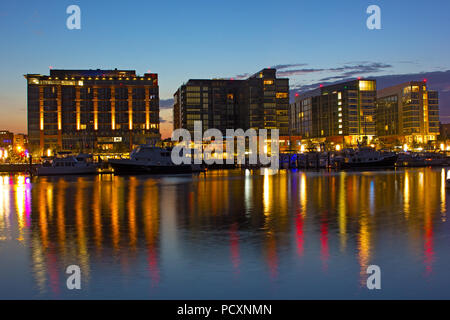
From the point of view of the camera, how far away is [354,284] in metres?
12.7

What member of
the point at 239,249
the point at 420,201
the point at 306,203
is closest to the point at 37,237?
the point at 239,249

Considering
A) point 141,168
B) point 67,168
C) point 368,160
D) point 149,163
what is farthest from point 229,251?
point 368,160

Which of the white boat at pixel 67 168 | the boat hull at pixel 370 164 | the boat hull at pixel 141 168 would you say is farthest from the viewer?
the boat hull at pixel 370 164

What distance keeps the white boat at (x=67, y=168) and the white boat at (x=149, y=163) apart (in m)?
6.32

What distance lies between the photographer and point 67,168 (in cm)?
8612

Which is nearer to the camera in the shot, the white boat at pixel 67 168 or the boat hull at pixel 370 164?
the white boat at pixel 67 168

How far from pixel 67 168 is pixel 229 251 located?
75008 millimetres

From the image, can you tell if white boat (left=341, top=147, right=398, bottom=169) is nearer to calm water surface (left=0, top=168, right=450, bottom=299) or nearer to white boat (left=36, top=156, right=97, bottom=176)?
white boat (left=36, top=156, right=97, bottom=176)

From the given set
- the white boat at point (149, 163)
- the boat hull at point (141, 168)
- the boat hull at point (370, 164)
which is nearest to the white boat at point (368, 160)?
the boat hull at point (370, 164)

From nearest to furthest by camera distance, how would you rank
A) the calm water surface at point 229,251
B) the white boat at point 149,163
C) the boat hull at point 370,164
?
the calm water surface at point 229,251 → the white boat at point 149,163 → the boat hull at point 370,164

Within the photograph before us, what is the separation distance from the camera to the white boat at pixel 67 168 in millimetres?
85500

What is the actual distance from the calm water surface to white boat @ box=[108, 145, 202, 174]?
52898 millimetres

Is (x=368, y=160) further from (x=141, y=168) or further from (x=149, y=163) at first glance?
(x=141, y=168)

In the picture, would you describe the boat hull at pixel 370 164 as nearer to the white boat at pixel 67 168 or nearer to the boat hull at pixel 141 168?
the boat hull at pixel 141 168
